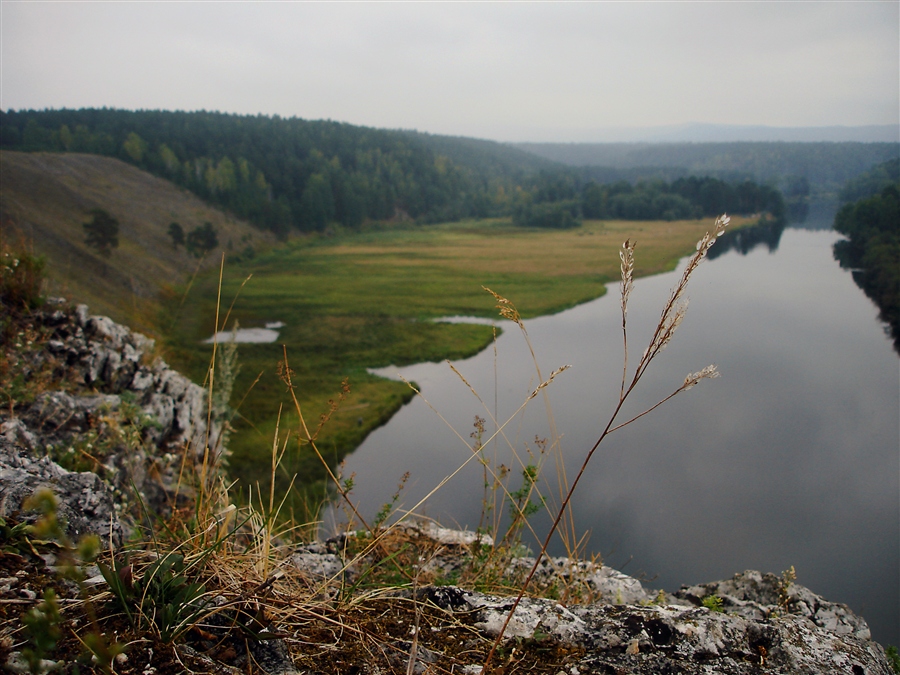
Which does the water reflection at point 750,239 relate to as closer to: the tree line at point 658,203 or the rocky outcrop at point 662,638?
the tree line at point 658,203

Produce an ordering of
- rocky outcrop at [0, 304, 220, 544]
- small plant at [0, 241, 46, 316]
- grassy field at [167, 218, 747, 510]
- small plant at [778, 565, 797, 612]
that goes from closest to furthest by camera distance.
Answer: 1. rocky outcrop at [0, 304, 220, 544]
2. small plant at [778, 565, 797, 612]
3. small plant at [0, 241, 46, 316]
4. grassy field at [167, 218, 747, 510]

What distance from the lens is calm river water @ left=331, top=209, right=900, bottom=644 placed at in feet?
42.6

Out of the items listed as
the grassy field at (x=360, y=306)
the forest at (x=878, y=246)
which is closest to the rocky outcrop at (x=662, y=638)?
the grassy field at (x=360, y=306)

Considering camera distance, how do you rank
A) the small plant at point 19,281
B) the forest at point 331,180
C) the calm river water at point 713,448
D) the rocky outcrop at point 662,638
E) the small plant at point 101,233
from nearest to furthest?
the rocky outcrop at point 662,638
the small plant at point 19,281
the calm river water at point 713,448
the small plant at point 101,233
the forest at point 331,180

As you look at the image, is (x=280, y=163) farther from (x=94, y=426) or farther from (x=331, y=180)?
(x=94, y=426)

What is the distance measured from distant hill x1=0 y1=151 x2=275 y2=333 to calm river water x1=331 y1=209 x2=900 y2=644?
9.05m

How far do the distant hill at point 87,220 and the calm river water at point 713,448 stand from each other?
9.05m

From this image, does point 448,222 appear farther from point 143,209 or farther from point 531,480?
point 531,480

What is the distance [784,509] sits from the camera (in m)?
15.0

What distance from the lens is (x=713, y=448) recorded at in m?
17.9

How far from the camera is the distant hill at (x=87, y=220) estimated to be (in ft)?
44.9

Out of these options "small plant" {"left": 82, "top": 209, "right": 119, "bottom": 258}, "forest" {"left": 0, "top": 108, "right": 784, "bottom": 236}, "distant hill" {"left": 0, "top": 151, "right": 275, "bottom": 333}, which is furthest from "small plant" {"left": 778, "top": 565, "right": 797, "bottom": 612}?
"forest" {"left": 0, "top": 108, "right": 784, "bottom": 236}

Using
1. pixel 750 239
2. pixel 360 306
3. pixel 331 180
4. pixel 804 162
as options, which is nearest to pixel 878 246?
pixel 750 239

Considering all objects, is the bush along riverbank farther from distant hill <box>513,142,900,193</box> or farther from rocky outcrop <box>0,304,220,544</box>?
distant hill <box>513,142,900,193</box>
